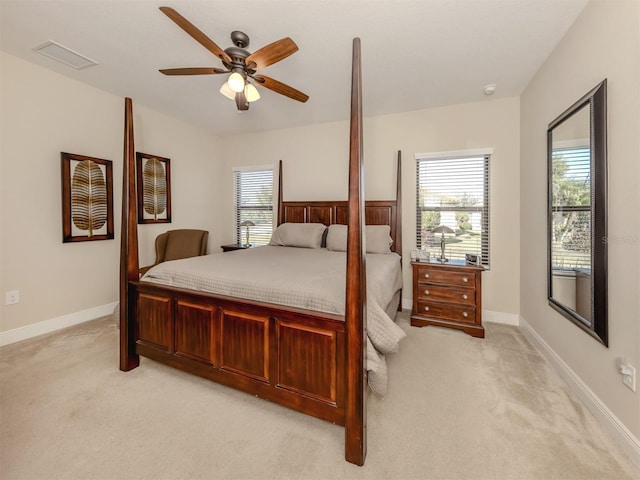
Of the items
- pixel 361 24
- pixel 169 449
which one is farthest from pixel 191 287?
pixel 361 24

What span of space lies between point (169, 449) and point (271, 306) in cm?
88

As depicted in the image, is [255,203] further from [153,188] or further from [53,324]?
[53,324]

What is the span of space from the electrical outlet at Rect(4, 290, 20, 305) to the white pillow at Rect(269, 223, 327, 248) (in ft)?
8.57

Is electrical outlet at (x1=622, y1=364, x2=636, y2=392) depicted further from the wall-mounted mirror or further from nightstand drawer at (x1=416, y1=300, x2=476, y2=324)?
nightstand drawer at (x1=416, y1=300, x2=476, y2=324)

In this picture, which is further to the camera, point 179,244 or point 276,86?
point 179,244

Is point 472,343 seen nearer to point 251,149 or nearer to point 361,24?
point 361,24

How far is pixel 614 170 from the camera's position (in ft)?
5.24

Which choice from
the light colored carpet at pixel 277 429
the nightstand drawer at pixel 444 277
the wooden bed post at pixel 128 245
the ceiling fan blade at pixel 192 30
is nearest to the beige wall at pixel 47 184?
the light colored carpet at pixel 277 429

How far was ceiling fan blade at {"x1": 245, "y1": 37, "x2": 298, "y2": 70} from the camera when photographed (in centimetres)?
183

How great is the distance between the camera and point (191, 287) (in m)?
2.02

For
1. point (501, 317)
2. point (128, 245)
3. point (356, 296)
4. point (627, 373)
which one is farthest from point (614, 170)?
point (128, 245)

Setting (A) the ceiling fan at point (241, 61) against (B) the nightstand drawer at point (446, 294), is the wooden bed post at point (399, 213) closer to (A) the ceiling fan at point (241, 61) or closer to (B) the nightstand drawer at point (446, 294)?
(B) the nightstand drawer at point (446, 294)

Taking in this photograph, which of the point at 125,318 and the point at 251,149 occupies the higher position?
the point at 251,149

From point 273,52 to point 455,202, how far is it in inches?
108
